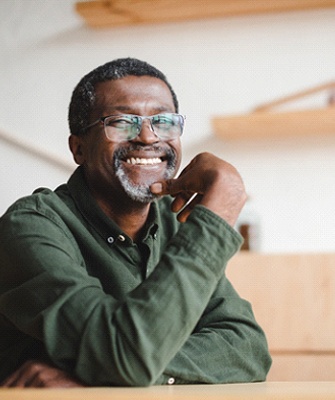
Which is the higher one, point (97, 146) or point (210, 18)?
point (210, 18)

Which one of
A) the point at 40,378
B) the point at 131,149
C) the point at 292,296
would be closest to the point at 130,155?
the point at 131,149

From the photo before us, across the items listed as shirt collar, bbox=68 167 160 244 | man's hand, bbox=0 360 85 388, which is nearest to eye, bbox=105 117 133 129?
shirt collar, bbox=68 167 160 244

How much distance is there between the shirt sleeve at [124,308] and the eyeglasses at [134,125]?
0.37 m

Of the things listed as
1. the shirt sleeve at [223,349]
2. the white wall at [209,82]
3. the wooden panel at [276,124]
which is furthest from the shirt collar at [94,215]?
the white wall at [209,82]

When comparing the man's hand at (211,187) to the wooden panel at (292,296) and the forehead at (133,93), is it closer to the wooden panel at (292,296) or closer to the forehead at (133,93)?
the forehead at (133,93)

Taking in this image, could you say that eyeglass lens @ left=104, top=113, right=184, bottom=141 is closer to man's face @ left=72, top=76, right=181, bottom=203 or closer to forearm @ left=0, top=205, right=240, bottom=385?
man's face @ left=72, top=76, right=181, bottom=203

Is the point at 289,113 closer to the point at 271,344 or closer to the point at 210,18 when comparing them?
the point at 210,18

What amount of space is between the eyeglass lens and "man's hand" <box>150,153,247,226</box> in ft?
0.38

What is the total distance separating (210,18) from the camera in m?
2.99

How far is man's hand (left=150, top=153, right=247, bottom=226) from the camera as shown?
3.75 ft

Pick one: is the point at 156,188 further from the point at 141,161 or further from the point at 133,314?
the point at 133,314

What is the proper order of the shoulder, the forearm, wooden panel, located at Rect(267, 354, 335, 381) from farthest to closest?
wooden panel, located at Rect(267, 354, 335, 381) < the shoulder < the forearm

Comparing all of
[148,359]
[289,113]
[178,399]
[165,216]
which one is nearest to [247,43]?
[289,113]

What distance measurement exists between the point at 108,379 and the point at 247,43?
2159mm
